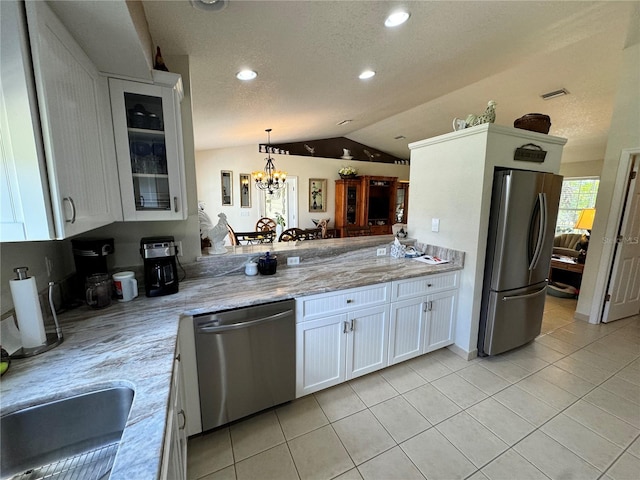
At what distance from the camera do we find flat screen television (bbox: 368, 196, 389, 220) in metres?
7.11

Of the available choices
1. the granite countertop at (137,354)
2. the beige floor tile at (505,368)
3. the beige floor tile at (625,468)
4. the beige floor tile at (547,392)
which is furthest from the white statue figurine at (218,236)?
the beige floor tile at (625,468)

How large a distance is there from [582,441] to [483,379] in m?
0.64

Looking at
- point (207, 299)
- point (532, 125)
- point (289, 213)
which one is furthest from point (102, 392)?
point (289, 213)

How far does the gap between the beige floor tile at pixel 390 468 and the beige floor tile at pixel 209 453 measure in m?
0.79

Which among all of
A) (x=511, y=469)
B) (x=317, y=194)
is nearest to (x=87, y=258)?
(x=511, y=469)

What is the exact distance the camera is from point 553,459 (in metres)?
1.57

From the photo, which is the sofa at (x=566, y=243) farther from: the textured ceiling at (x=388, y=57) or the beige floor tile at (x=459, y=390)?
the beige floor tile at (x=459, y=390)

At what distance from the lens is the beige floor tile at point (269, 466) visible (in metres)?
1.47

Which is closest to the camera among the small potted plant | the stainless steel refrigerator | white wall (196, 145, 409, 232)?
the stainless steel refrigerator

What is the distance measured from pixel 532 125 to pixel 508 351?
2169mm

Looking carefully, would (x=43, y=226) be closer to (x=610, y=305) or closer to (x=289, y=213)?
(x=610, y=305)

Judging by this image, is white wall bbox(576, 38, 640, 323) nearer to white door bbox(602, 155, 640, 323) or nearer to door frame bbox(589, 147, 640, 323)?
door frame bbox(589, 147, 640, 323)

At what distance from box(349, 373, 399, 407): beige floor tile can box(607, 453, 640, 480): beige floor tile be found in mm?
1208

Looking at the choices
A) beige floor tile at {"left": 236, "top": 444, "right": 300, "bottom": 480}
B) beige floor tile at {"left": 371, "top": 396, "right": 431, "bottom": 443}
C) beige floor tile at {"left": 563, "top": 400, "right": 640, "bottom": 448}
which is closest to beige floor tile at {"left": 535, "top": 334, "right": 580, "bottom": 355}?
beige floor tile at {"left": 563, "top": 400, "right": 640, "bottom": 448}
